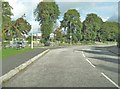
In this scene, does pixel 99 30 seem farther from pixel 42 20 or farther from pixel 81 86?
pixel 81 86

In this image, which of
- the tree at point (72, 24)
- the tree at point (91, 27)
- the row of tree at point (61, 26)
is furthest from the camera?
the tree at point (91, 27)

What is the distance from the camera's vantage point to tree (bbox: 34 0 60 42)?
96.7 meters

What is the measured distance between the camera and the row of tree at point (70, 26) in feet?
323

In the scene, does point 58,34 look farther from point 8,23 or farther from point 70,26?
point 8,23

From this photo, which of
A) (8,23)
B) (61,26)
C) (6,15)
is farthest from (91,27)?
(8,23)

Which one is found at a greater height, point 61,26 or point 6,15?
point 6,15

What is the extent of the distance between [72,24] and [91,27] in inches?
685

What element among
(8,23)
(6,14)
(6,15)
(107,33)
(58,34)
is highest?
(6,14)

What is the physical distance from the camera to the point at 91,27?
415 ft

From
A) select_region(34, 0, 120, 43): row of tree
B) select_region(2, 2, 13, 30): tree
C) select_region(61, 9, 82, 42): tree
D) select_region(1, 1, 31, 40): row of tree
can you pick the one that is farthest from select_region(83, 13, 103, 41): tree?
select_region(2, 2, 13, 30): tree

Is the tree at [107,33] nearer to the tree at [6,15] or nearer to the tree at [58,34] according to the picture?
the tree at [58,34]

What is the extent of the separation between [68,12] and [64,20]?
3106 mm

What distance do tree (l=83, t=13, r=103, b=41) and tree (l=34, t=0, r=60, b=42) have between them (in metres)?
24.0

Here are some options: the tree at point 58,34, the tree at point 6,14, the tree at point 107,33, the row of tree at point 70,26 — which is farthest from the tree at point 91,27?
the tree at point 6,14
